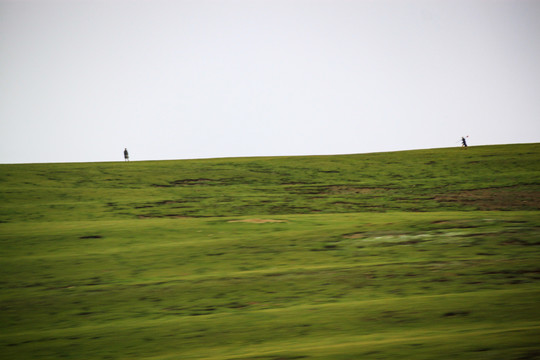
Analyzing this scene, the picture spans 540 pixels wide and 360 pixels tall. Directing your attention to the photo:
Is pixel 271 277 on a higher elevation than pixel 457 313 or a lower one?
higher

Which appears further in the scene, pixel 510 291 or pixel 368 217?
pixel 368 217

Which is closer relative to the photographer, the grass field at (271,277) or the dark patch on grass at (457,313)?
the grass field at (271,277)

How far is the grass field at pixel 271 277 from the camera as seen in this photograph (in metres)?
6.59

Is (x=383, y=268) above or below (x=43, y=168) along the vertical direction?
below

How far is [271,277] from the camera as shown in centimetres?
988

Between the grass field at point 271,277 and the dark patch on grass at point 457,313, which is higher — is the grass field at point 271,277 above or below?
above

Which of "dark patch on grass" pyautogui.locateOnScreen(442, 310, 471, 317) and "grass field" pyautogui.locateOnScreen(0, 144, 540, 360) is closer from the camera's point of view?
"grass field" pyautogui.locateOnScreen(0, 144, 540, 360)

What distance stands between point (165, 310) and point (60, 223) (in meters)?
10.7

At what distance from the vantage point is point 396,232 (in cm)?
1364

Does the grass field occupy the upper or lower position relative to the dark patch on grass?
upper

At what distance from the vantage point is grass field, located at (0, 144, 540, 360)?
659 cm

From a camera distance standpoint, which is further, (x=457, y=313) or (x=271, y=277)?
(x=271, y=277)

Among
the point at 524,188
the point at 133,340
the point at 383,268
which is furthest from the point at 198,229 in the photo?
the point at 524,188

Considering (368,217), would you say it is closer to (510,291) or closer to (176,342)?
(510,291)
